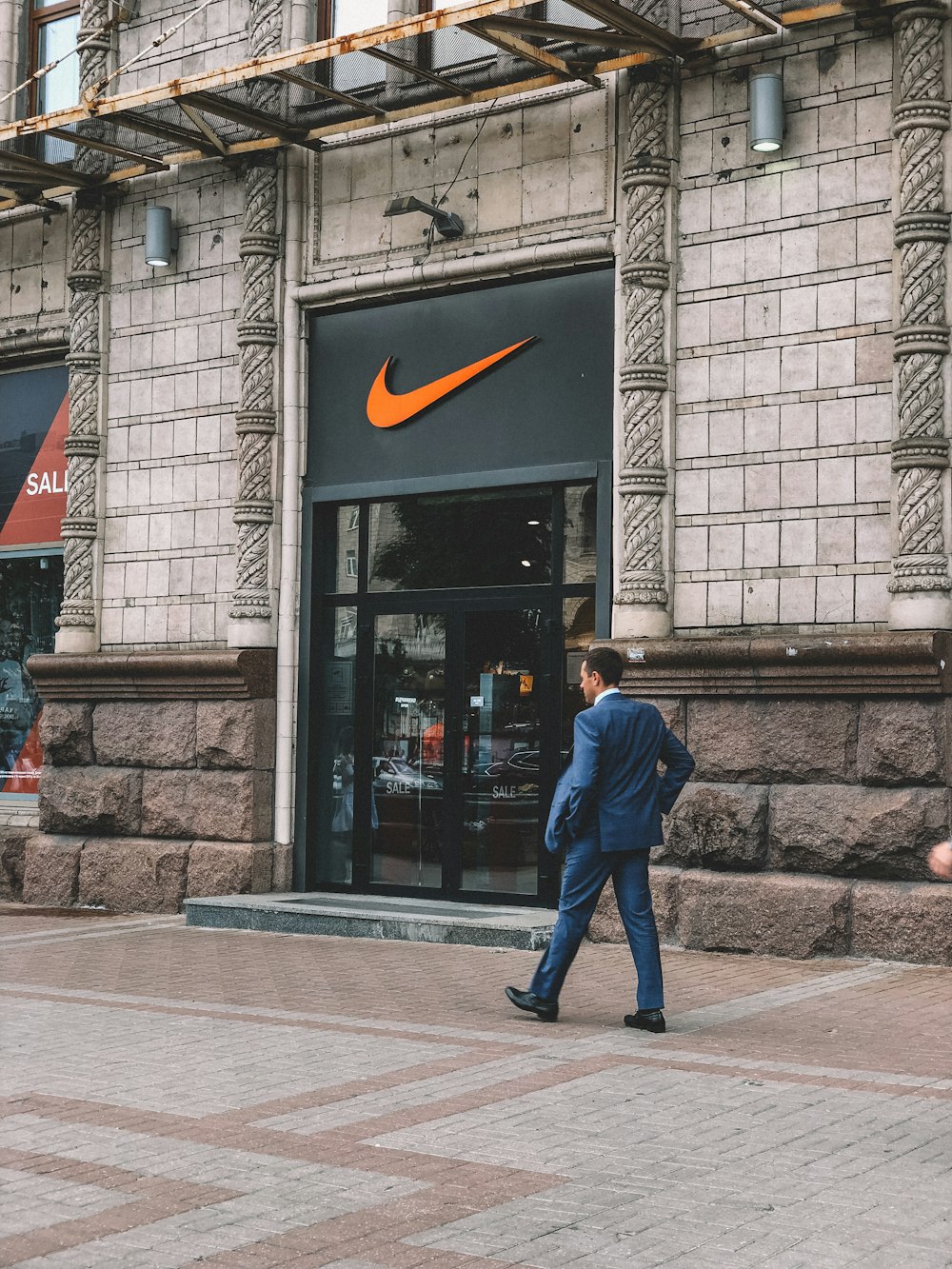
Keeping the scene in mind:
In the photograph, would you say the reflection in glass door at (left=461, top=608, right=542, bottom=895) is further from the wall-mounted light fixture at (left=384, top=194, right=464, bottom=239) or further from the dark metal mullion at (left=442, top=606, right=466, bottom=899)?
the wall-mounted light fixture at (left=384, top=194, right=464, bottom=239)

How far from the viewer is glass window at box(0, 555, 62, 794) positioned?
1688cm

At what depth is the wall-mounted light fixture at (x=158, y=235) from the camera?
1538cm

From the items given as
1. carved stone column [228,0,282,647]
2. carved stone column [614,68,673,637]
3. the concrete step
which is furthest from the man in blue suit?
carved stone column [228,0,282,647]

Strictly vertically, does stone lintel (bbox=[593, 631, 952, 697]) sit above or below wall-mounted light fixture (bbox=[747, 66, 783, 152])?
below

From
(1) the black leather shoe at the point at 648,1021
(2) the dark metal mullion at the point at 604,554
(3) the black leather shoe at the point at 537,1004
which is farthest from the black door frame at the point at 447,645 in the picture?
(1) the black leather shoe at the point at 648,1021

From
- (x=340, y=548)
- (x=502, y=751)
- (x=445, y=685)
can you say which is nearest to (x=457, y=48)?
(x=340, y=548)

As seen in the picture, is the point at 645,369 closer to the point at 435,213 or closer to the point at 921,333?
the point at 921,333

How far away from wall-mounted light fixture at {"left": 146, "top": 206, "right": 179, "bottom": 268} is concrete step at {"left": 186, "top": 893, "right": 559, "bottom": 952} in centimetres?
601

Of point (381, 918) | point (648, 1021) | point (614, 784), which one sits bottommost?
point (381, 918)

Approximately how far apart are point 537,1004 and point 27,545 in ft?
33.2

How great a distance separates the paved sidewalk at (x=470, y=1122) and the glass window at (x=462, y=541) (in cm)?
411

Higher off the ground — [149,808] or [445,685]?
[445,685]

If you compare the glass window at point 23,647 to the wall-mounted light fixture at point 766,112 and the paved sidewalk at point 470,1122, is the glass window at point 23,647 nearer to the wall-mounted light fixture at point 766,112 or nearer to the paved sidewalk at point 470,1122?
the paved sidewalk at point 470,1122

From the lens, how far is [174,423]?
15.4m
